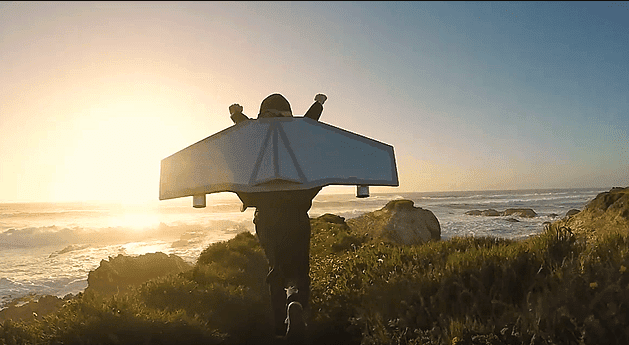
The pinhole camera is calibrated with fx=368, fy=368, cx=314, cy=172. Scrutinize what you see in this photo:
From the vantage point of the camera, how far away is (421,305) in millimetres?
4566

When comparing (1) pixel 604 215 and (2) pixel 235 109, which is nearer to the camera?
(2) pixel 235 109

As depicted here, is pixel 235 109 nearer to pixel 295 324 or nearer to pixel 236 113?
pixel 236 113

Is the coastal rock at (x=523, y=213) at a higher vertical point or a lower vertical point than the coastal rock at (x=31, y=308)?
higher

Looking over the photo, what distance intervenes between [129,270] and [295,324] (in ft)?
29.8

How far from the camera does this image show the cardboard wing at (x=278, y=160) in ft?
15.0

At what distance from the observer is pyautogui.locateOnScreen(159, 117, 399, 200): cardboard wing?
4566mm

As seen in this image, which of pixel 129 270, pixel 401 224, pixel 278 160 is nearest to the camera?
pixel 278 160

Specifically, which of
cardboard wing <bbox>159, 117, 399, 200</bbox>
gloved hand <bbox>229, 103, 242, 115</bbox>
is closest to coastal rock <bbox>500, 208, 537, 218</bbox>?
cardboard wing <bbox>159, 117, 399, 200</bbox>

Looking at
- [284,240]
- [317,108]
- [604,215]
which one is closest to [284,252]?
[284,240]

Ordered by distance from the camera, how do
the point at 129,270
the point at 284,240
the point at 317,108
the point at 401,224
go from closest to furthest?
the point at 284,240
the point at 317,108
the point at 129,270
the point at 401,224

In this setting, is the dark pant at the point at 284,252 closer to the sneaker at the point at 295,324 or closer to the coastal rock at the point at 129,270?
the sneaker at the point at 295,324

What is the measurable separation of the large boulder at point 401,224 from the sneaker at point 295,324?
337 inches

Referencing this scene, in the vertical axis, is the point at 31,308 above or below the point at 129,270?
below

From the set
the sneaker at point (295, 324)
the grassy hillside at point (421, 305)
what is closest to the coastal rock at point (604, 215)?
the grassy hillside at point (421, 305)
